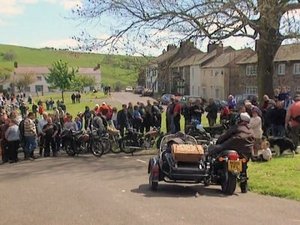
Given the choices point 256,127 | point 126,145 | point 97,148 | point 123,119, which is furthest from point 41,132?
point 256,127

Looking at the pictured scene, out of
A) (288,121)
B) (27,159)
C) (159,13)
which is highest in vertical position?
(159,13)

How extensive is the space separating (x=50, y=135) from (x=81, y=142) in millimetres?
1211

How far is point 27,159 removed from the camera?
63.9ft

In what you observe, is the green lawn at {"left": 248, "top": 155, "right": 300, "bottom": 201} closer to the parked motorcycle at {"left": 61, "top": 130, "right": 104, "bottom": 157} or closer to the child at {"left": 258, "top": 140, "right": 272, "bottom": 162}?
the child at {"left": 258, "top": 140, "right": 272, "bottom": 162}

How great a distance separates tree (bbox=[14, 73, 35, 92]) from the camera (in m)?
135

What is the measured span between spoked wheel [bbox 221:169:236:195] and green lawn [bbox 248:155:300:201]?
835 millimetres

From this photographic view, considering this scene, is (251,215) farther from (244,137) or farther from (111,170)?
(111,170)

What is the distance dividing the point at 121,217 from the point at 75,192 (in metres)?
3.10

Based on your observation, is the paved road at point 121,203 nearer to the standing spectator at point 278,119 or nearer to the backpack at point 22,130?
the backpack at point 22,130

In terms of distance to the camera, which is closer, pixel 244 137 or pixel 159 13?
pixel 244 137

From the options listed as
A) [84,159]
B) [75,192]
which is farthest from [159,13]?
[75,192]

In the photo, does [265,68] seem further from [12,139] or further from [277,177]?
[277,177]

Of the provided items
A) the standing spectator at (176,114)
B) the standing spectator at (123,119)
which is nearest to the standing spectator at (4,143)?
the standing spectator at (123,119)

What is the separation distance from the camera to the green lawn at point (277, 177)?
443 inches
